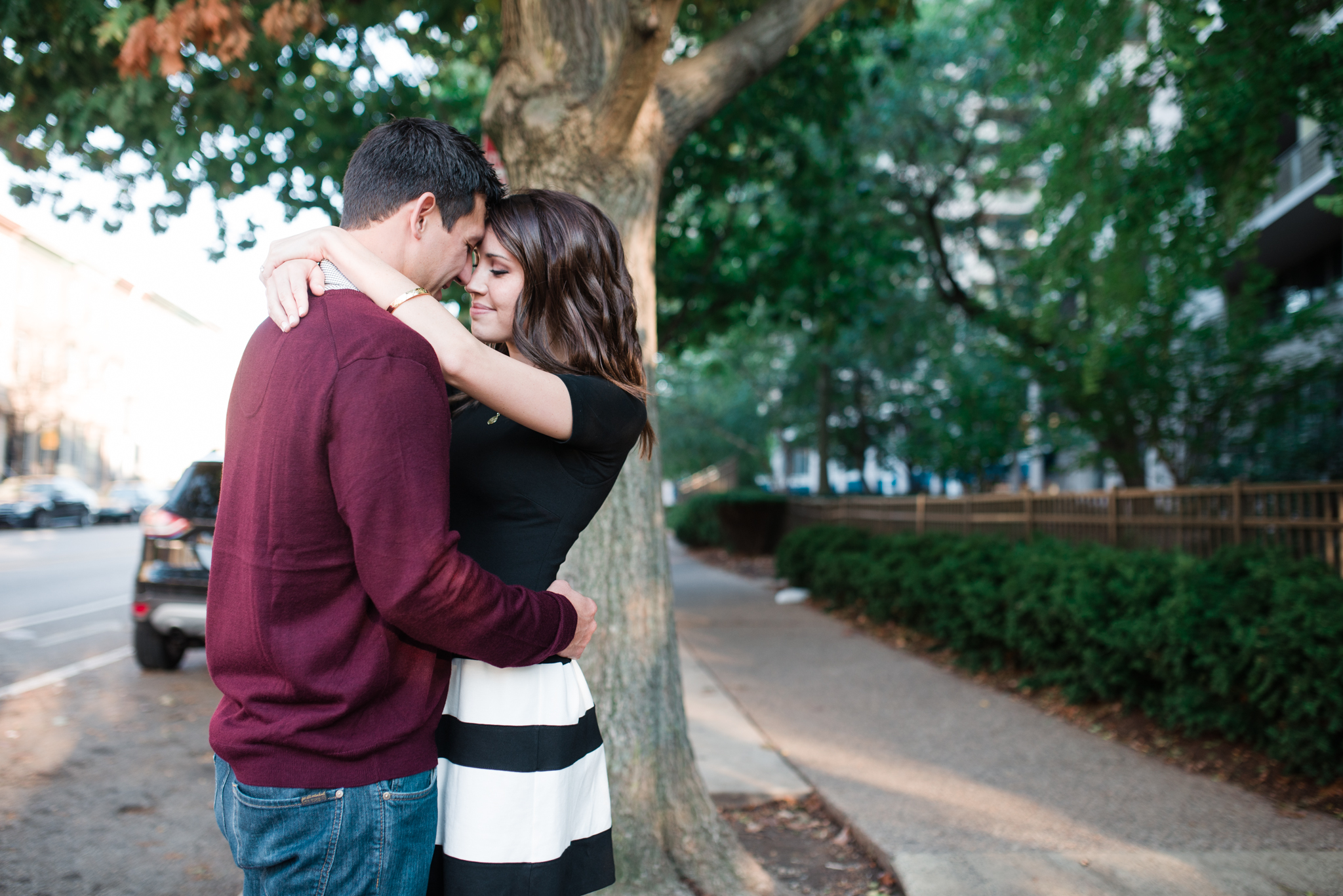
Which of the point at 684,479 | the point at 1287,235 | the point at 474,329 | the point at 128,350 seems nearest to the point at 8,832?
the point at 474,329

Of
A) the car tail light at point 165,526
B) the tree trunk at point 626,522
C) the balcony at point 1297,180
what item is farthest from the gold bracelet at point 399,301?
the balcony at point 1297,180

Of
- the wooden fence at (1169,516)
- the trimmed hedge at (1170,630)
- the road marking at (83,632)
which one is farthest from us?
the road marking at (83,632)

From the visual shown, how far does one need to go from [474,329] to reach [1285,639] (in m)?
4.43

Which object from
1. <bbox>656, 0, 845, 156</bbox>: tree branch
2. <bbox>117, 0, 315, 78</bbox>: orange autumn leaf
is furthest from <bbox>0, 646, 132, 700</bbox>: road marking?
<bbox>656, 0, 845, 156</bbox>: tree branch

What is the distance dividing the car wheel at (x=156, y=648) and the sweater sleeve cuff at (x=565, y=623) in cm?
691

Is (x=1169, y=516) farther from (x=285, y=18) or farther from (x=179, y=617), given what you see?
(x=179, y=617)

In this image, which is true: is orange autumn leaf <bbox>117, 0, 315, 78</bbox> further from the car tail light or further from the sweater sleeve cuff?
the car tail light

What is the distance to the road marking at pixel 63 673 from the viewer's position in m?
6.82

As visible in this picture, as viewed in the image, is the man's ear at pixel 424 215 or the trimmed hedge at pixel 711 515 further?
the trimmed hedge at pixel 711 515

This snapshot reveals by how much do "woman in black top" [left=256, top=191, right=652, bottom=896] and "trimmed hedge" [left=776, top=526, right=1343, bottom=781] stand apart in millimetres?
4098

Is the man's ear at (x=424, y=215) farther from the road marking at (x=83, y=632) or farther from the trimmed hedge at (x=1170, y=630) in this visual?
the road marking at (x=83, y=632)

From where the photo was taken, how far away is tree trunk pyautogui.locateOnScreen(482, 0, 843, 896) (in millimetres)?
3348

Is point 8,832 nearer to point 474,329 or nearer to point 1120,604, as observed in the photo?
point 474,329

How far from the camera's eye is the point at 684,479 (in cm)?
4178
